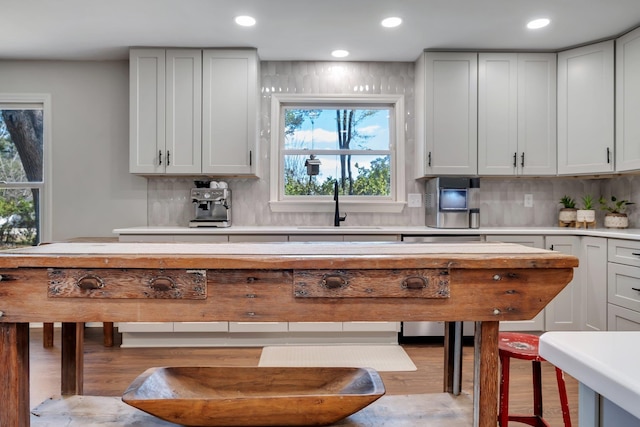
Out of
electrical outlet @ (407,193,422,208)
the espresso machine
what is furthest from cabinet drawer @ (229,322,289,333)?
electrical outlet @ (407,193,422,208)

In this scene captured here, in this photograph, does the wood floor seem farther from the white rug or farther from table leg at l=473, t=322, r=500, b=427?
table leg at l=473, t=322, r=500, b=427

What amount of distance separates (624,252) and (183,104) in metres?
3.67

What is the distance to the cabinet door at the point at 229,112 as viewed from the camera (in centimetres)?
343

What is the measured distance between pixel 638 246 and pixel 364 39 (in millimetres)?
2575

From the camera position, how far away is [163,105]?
343 cm

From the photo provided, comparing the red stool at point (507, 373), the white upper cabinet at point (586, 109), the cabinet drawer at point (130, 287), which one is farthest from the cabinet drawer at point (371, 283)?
the white upper cabinet at point (586, 109)

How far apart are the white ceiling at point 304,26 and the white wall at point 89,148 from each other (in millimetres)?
196

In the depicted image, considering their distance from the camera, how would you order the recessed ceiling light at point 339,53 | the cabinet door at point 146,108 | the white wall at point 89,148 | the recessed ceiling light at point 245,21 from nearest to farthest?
the recessed ceiling light at point 245,21 → the cabinet door at point 146,108 → the recessed ceiling light at point 339,53 → the white wall at point 89,148

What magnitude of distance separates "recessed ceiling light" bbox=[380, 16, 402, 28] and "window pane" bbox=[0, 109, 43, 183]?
3384 millimetres

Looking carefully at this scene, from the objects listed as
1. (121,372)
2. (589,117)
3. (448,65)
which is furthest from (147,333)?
(589,117)

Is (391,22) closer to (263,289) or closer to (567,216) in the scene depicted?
(567,216)

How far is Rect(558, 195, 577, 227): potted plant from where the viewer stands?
11.7 ft

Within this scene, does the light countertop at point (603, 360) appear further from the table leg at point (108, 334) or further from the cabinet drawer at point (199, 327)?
the table leg at point (108, 334)

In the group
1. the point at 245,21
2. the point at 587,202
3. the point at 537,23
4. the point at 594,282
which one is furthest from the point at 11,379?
the point at 587,202
